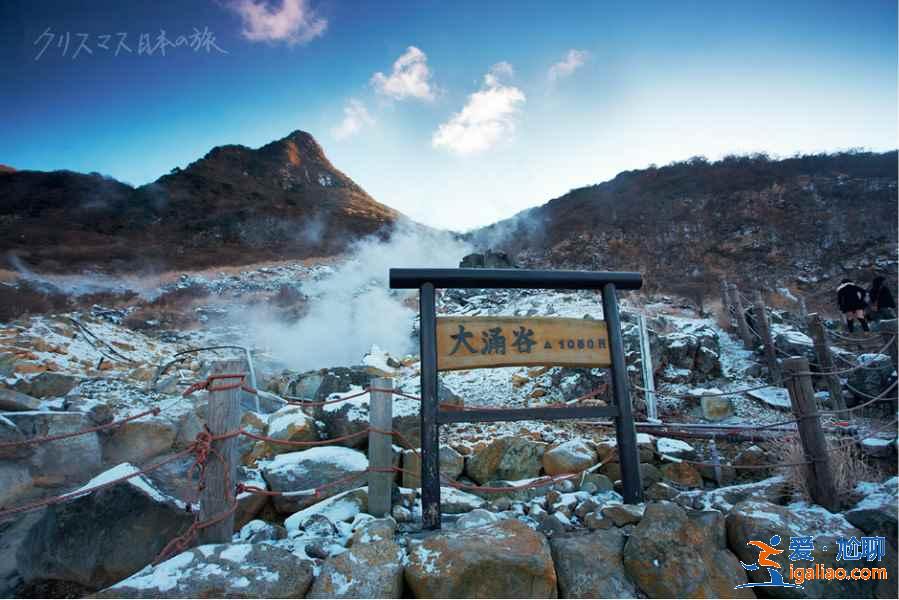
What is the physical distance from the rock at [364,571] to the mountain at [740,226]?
16155 millimetres

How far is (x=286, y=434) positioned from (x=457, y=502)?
1972 millimetres

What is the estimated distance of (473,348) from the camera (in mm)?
2938

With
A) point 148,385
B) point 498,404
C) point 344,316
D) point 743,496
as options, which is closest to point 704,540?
point 743,496

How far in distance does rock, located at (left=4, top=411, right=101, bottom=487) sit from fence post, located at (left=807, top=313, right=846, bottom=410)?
915cm

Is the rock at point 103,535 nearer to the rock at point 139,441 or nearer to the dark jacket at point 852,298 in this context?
the rock at point 139,441

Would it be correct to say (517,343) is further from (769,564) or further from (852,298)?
(852,298)

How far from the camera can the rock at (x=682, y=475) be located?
13.8 feet

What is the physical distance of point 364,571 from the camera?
79.9 inches

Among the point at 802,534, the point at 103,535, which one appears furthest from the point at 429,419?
the point at 802,534

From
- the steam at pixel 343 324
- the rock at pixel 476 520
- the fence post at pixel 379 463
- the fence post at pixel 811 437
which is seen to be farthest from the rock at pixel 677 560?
the steam at pixel 343 324

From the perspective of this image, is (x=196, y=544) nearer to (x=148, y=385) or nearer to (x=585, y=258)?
(x=148, y=385)

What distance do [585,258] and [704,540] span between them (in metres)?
20.7

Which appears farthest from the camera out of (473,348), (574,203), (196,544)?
Answer: (574,203)

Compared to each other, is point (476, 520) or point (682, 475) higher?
point (476, 520)
